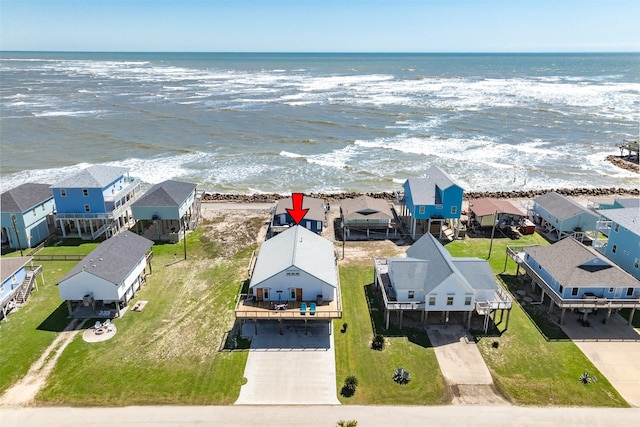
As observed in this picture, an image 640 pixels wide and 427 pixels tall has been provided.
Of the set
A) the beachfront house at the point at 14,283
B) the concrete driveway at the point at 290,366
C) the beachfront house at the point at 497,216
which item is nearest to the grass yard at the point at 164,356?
the concrete driveway at the point at 290,366

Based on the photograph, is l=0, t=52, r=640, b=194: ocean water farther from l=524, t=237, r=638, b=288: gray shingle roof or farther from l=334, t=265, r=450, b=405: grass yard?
l=334, t=265, r=450, b=405: grass yard

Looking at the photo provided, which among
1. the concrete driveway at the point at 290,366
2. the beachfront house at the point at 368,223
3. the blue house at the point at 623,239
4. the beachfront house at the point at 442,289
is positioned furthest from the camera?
the beachfront house at the point at 368,223

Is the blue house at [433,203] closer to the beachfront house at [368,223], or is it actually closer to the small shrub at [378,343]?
the beachfront house at [368,223]

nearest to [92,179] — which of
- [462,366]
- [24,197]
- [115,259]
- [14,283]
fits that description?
[24,197]

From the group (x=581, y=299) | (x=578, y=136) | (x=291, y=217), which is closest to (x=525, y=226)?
(x=581, y=299)

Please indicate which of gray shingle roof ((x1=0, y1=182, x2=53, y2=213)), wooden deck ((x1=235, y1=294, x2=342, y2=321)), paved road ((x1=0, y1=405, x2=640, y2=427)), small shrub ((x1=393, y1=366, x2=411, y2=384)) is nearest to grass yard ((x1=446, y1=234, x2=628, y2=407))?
paved road ((x1=0, y1=405, x2=640, y2=427))

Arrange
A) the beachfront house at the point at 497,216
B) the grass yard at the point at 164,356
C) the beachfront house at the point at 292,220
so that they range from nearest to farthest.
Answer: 1. the grass yard at the point at 164,356
2. the beachfront house at the point at 292,220
3. the beachfront house at the point at 497,216

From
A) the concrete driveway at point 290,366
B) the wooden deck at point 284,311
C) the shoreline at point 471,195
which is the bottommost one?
the concrete driveway at point 290,366
